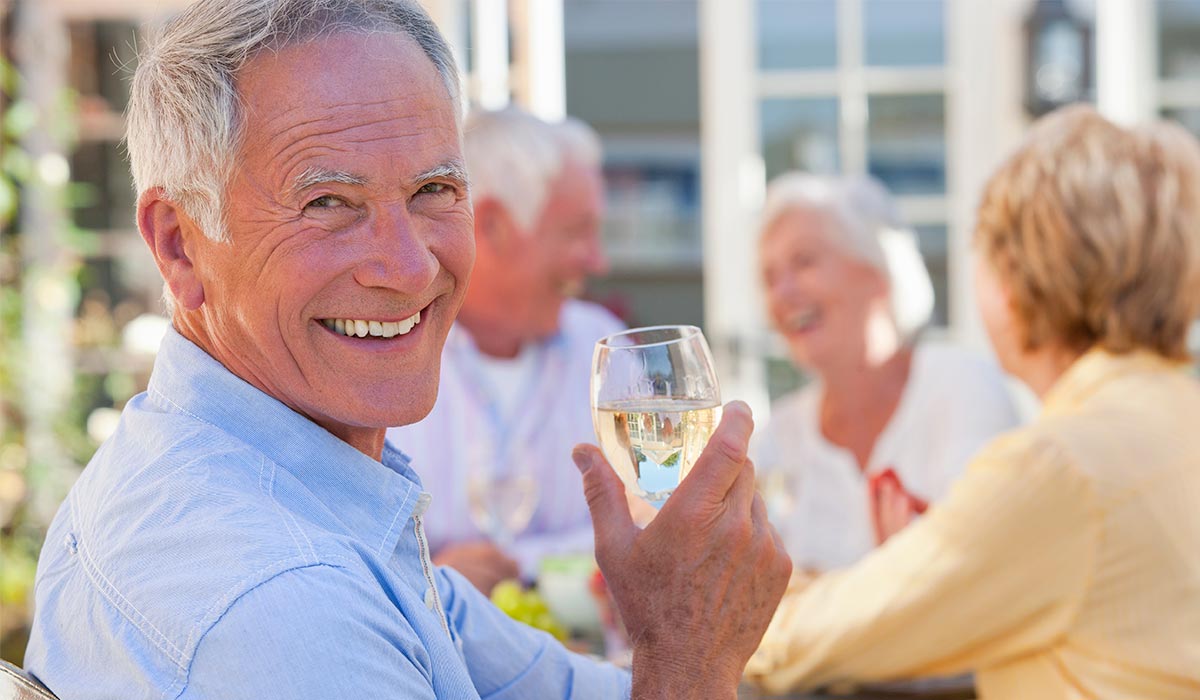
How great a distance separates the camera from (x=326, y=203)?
1.15 m

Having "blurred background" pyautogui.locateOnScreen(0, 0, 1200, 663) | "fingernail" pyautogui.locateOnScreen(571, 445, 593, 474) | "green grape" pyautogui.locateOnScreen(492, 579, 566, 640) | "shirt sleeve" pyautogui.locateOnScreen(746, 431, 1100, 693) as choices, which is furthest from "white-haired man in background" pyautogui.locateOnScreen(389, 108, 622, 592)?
"fingernail" pyautogui.locateOnScreen(571, 445, 593, 474)

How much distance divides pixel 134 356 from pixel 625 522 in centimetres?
445

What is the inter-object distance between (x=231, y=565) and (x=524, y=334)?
2.21 meters

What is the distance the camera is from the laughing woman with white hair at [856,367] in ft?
10.1

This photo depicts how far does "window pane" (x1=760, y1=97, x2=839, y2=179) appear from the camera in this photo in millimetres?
5203

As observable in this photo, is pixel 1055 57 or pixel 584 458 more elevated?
pixel 1055 57

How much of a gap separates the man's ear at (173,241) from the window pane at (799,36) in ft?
14.1

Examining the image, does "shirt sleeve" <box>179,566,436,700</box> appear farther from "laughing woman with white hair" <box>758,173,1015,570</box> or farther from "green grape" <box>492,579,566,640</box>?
"laughing woman with white hair" <box>758,173,1015,570</box>

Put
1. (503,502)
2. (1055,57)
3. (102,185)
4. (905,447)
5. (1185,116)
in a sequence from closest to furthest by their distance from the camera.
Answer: (503,502) < (905,447) < (1055,57) < (1185,116) < (102,185)

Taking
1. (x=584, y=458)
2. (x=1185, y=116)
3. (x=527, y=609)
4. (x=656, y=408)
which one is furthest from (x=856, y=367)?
(x=1185, y=116)

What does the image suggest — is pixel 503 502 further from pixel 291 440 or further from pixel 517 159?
pixel 291 440

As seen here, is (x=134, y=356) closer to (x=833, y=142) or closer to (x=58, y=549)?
(x=833, y=142)

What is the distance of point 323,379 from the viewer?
117cm

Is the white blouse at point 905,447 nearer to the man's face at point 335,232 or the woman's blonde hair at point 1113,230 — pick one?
the woman's blonde hair at point 1113,230
